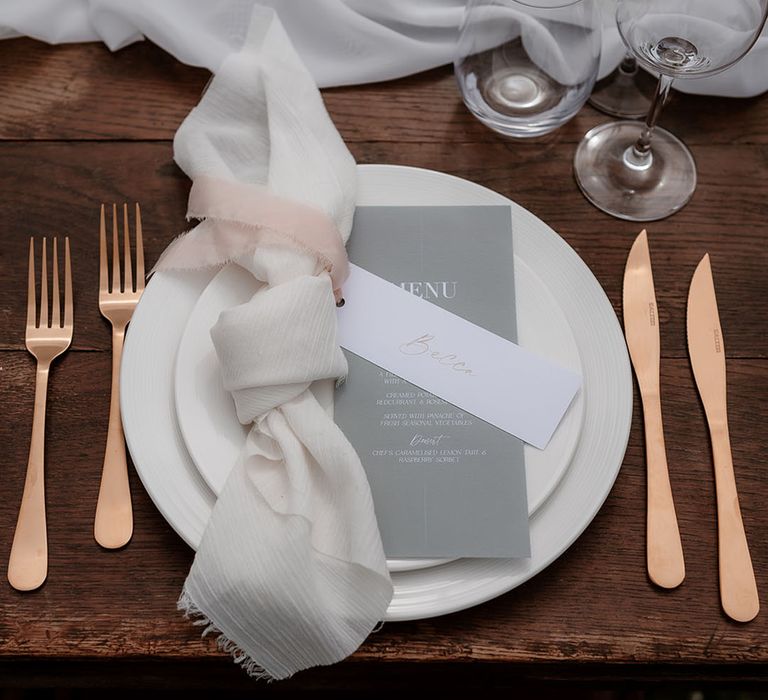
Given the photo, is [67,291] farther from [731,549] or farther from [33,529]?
[731,549]

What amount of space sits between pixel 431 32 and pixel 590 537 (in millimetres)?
496

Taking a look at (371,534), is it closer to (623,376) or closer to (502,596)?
(502,596)

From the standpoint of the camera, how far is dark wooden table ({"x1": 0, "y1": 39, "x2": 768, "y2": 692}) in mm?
511

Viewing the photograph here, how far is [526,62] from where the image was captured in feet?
2.33

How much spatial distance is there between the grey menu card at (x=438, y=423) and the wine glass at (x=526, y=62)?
13cm

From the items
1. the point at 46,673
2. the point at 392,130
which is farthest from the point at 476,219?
the point at 46,673

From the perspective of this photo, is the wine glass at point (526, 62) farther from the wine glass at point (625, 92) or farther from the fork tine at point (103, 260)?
the fork tine at point (103, 260)

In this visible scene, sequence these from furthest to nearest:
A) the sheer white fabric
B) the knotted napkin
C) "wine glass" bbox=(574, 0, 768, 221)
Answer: the sheer white fabric, "wine glass" bbox=(574, 0, 768, 221), the knotted napkin

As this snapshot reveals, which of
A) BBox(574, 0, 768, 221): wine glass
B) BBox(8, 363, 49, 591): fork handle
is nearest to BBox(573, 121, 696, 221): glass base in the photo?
BBox(574, 0, 768, 221): wine glass

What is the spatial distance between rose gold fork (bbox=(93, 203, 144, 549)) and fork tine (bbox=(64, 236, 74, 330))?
0.02 metres

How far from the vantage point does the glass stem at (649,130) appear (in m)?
0.63

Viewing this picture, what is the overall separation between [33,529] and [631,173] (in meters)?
0.55

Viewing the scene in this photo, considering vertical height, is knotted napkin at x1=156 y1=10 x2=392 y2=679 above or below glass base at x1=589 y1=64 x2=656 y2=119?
below

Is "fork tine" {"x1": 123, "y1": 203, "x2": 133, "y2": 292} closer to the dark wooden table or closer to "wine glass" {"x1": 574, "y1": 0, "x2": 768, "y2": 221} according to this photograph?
the dark wooden table
